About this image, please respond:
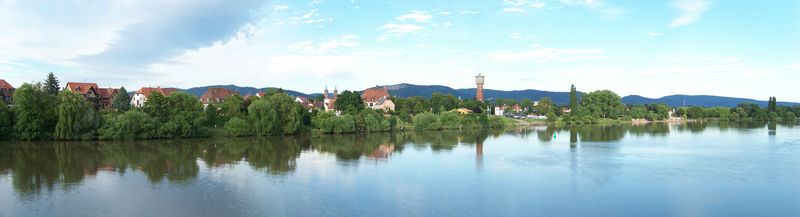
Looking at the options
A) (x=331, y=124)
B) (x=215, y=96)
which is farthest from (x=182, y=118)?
(x=215, y=96)

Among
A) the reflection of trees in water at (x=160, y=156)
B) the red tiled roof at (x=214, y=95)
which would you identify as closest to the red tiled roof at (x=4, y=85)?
the red tiled roof at (x=214, y=95)

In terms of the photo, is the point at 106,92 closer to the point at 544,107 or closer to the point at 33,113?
the point at 33,113

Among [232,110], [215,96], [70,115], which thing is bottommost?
[70,115]

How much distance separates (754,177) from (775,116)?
88.6 meters

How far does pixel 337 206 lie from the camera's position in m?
13.5

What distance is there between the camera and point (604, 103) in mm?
76812

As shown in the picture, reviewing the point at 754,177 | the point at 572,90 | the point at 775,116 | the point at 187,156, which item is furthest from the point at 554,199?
the point at 775,116

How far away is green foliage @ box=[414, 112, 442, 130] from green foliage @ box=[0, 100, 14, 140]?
28007 millimetres

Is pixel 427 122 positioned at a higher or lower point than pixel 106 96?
lower

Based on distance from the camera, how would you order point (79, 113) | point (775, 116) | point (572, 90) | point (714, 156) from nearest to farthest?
point (714, 156) < point (79, 113) < point (572, 90) < point (775, 116)

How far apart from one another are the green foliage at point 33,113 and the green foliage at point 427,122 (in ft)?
86.6

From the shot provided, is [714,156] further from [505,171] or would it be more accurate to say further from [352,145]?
[352,145]

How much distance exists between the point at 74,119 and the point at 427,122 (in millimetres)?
26783

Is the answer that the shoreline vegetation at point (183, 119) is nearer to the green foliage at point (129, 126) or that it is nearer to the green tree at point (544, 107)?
the green foliage at point (129, 126)
